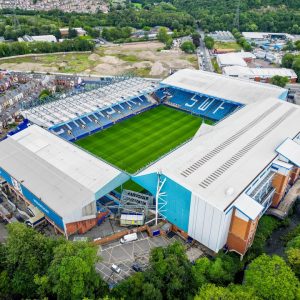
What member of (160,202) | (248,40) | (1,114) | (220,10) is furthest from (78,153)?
(220,10)

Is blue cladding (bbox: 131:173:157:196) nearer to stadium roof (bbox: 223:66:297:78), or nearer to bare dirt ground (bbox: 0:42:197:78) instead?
bare dirt ground (bbox: 0:42:197:78)

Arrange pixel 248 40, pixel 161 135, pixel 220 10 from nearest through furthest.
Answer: pixel 161 135 < pixel 248 40 < pixel 220 10

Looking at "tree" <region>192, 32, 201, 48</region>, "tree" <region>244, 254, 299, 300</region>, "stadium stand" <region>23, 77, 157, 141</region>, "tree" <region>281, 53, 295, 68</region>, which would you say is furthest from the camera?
"tree" <region>192, 32, 201, 48</region>

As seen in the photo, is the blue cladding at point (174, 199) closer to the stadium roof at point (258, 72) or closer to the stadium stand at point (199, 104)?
the stadium stand at point (199, 104)

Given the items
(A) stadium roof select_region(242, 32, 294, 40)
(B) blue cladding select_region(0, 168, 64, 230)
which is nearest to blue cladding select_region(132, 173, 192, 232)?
(B) blue cladding select_region(0, 168, 64, 230)

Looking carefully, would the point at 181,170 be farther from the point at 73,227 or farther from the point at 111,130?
the point at 111,130

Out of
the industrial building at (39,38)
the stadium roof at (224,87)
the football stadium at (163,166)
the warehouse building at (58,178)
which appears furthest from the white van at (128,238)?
the industrial building at (39,38)
